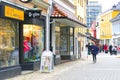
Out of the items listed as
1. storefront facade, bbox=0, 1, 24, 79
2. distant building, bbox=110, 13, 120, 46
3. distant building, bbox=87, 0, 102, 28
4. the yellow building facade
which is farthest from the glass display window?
distant building, bbox=87, 0, 102, 28

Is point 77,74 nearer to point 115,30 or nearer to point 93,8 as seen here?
point 115,30

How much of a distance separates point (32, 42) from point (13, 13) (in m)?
5.77

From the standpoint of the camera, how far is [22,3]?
21.4 meters

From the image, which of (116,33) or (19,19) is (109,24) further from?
(19,19)

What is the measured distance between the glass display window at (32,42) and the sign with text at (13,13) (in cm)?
279

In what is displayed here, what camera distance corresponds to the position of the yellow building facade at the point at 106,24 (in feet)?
330

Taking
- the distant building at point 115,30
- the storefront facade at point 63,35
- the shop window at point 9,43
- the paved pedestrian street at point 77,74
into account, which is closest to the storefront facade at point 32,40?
the paved pedestrian street at point 77,74

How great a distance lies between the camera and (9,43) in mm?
19469

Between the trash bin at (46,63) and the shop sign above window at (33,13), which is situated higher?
the shop sign above window at (33,13)

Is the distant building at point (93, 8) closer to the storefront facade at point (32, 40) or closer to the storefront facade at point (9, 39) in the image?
the storefront facade at point (32, 40)

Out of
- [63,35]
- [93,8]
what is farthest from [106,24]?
[63,35]

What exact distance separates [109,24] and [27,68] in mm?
81555

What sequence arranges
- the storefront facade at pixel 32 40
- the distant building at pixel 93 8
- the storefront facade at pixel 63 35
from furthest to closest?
the distant building at pixel 93 8 < the storefront facade at pixel 63 35 < the storefront facade at pixel 32 40

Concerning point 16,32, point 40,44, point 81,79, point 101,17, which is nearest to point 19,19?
point 16,32
